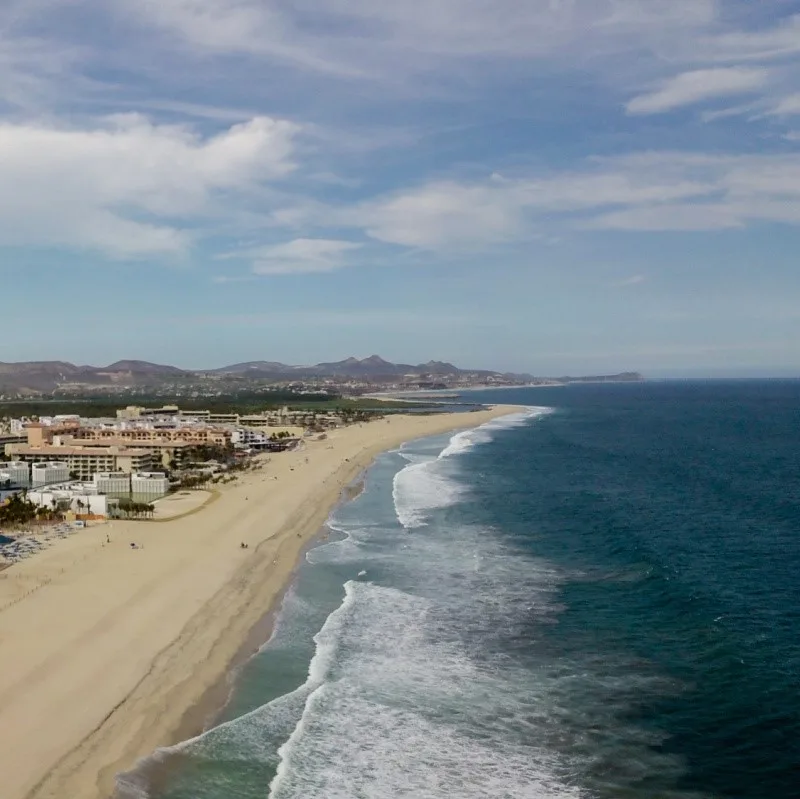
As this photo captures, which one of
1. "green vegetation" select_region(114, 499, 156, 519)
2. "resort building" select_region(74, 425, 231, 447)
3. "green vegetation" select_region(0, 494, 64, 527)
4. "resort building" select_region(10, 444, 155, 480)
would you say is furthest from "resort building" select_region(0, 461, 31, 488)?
"resort building" select_region(74, 425, 231, 447)

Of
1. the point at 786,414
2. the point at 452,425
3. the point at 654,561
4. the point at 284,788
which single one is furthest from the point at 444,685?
the point at 786,414

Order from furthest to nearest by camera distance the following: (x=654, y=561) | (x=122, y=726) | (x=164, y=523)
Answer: (x=164, y=523) < (x=654, y=561) < (x=122, y=726)

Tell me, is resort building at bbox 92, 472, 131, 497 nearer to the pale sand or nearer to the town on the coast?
the town on the coast

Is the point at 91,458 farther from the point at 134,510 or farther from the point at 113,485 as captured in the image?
the point at 134,510

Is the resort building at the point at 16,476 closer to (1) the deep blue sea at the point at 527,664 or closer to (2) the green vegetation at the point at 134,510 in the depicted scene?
(2) the green vegetation at the point at 134,510

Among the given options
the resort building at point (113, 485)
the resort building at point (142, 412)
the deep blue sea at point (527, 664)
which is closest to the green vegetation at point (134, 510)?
the resort building at point (113, 485)

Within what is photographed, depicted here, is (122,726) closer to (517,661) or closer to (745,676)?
(517,661)
